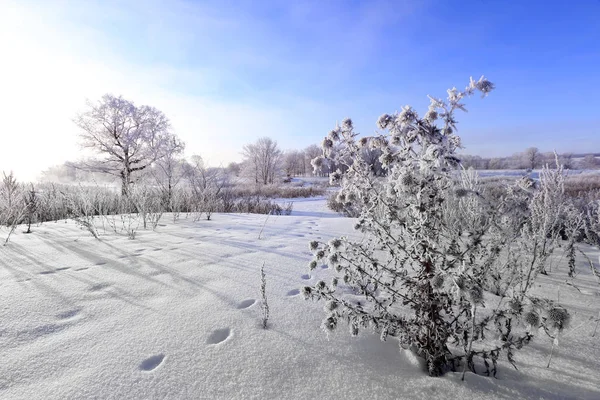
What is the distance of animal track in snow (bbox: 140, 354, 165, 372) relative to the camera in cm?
121

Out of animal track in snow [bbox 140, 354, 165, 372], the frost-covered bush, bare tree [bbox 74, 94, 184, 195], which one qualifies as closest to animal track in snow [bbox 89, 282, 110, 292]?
animal track in snow [bbox 140, 354, 165, 372]

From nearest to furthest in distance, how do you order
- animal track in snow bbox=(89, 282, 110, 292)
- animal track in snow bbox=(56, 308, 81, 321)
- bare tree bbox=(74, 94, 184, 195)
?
1. animal track in snow bbox=(56, 308, 81, 321)
2. animal track in snow bbox=(89, 282, 110, 292)
3. bare tree bbox=(74, 94, 184, 195)

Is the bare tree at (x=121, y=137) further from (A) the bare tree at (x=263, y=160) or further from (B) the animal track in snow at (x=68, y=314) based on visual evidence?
(A) the bare tree at (x=263, y=160)

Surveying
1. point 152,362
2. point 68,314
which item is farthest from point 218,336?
point 68,314

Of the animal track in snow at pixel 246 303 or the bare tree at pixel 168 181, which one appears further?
the bare tree at pixel 168 181

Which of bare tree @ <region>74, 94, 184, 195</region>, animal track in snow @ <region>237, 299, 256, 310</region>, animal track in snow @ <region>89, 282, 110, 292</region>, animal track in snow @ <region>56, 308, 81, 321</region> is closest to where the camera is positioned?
animal track in snow @ <region>56, 308, 81, 321</region>

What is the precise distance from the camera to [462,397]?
1127 mm

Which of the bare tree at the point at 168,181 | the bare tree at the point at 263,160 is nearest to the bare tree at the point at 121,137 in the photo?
the bare tree at the point at 168,181

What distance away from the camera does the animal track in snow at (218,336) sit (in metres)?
1.43

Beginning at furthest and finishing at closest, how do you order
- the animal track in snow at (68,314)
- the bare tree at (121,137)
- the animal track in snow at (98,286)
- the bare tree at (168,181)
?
1. the bare tree at (121,137)
2. the bare tree at (168,181)
3. the animal track in snow at (98,286)
4. the animal track in snow at (68,314)

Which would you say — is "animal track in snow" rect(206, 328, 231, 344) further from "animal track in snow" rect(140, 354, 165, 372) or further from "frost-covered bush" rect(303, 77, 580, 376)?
"frost-covered bush" rect(303, 77, 580, 376)

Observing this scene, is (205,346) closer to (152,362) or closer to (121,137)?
(152,362)

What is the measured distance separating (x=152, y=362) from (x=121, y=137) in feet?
63.4

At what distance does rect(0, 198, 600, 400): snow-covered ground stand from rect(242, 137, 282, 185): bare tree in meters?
40.6
